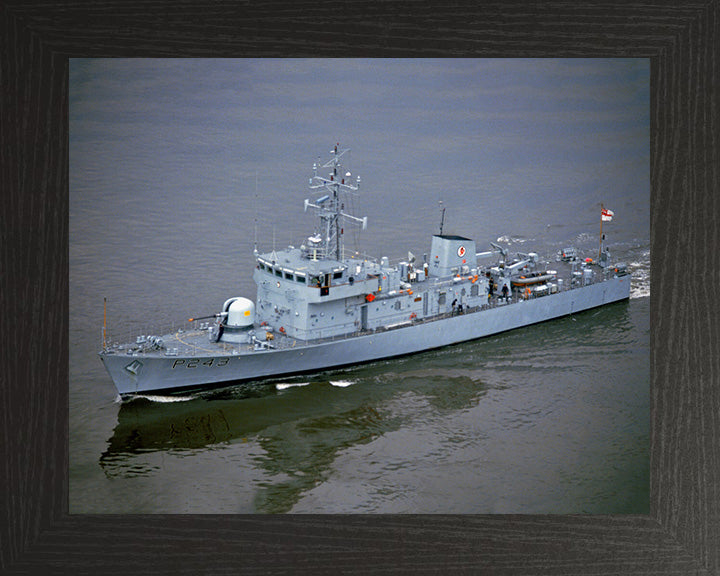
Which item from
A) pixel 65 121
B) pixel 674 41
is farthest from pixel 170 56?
pixel 674 41

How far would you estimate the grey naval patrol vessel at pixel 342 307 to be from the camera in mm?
18188

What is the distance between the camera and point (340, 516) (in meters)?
11.6

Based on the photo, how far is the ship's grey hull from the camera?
58.3ft

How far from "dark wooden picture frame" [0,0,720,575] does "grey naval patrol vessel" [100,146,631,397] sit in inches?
222

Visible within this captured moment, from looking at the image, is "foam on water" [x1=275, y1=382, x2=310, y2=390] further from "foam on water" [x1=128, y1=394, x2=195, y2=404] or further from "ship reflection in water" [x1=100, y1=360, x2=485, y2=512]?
"foam on water" [x1=128, y1=394, x2=195, y2=404]

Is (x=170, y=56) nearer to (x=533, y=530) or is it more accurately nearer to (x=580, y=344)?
(x=533, y=530)

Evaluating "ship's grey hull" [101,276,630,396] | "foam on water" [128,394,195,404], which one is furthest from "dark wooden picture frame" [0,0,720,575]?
"foam on water" [128,394,195,404]

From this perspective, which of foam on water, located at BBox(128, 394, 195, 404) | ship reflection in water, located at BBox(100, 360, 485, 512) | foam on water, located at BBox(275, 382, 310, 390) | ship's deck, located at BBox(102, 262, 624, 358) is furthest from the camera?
foam on water, located at BBox(275, 382, 310, 390)

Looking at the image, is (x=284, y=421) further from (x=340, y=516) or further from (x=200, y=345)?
(x=340, y=516)

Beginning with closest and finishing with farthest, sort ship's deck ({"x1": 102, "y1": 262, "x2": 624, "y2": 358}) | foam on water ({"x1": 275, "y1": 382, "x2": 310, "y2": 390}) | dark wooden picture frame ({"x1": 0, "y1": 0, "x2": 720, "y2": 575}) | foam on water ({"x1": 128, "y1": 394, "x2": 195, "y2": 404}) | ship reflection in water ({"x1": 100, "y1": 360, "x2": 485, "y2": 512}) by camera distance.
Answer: dark wooden picture frame ({"x1": 0, "y1": 0, "x2": 720, "y2": 575}) < ship reflection in water ({"x1": 100, "y1": 360, "x2": 485, "y2": 512}) < foam on water ({"x1": 128, "y1": 394, "x2": 195, "y2": 404}) < ship's deck ({"x1": 102, "y1": 262, "x2": 624, "y2": 358}) < foam on water ({"x1": 275, "y1": 382, "x2": 310, "y2": 390})

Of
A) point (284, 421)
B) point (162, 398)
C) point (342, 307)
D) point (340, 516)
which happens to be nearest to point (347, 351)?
point (342, 307)

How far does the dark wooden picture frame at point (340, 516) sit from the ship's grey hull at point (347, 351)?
5.63 metres

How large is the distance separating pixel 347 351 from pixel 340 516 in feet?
26.9

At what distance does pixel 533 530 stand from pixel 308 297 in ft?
28.9
